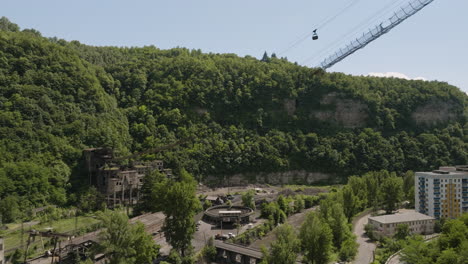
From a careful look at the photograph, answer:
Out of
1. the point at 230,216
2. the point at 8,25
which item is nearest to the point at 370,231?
the point at 230,216

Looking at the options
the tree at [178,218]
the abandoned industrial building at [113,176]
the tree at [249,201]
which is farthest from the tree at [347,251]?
the abandoned industrial building at [113,176]

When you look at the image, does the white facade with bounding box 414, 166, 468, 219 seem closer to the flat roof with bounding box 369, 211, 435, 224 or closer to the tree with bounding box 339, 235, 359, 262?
the flat roof with bounding box 369, 211, 435, 224

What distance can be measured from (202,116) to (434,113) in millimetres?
81795

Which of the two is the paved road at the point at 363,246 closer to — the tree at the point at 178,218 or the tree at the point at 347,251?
the tree at the point at 347,251

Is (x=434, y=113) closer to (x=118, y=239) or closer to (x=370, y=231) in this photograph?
(x=370, y=231)

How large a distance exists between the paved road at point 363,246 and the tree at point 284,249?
50.8 feet

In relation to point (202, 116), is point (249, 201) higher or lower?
lower

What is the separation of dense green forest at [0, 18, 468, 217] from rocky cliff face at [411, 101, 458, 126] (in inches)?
14.9

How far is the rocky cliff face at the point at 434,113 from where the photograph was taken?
433ft

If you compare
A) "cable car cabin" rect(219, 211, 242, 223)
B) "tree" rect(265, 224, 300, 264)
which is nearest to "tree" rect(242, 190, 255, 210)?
"cable car cabin" rect(219, 211, 242, 223)

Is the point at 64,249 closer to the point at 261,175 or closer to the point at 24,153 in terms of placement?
the point at 24,153

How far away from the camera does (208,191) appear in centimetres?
9238

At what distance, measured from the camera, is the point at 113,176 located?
70625mm

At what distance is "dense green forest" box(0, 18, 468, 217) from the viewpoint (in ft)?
243
